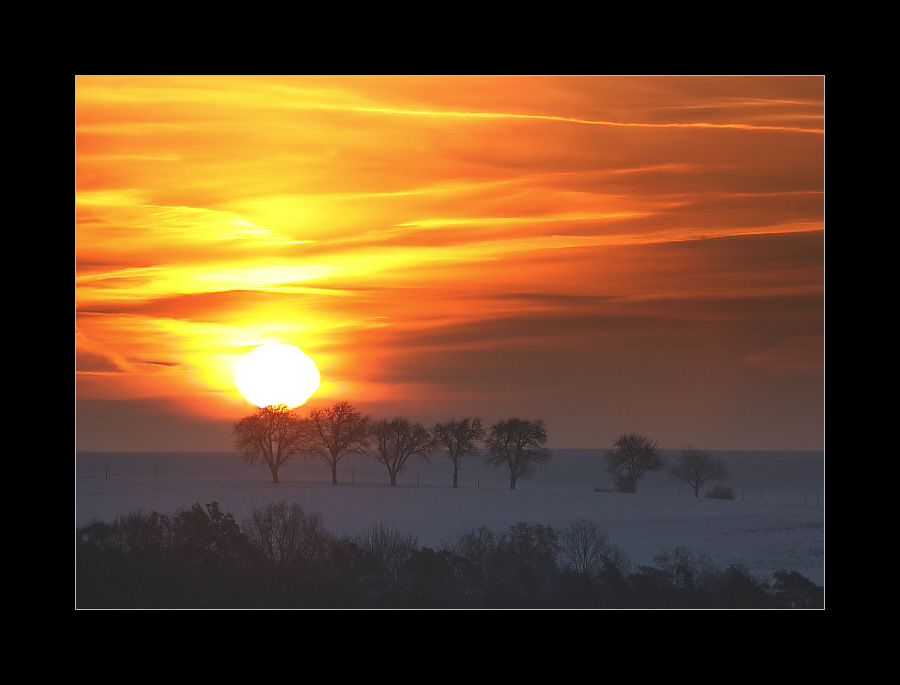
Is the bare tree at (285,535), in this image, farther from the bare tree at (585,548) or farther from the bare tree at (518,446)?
the bare tree at (585,548)

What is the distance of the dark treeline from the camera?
23.5m

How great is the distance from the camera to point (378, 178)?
2180 centimetres

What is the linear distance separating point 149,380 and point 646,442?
14.7m

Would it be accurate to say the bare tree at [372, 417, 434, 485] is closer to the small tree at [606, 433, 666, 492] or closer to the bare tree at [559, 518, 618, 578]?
the bare tree at [559, 518, 618, 578]

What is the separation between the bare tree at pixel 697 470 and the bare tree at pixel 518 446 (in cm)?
450

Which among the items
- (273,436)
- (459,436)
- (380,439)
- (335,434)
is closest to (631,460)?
(459,436)

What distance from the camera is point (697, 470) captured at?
33.4 metres

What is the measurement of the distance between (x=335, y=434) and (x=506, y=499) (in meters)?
6.18

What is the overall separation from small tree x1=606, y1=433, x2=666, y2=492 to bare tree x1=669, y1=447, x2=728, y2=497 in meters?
0.73

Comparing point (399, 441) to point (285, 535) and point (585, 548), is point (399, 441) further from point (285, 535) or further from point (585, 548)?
point (585, 548)

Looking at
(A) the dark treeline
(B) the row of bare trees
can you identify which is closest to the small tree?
(B) the row of bare trees
